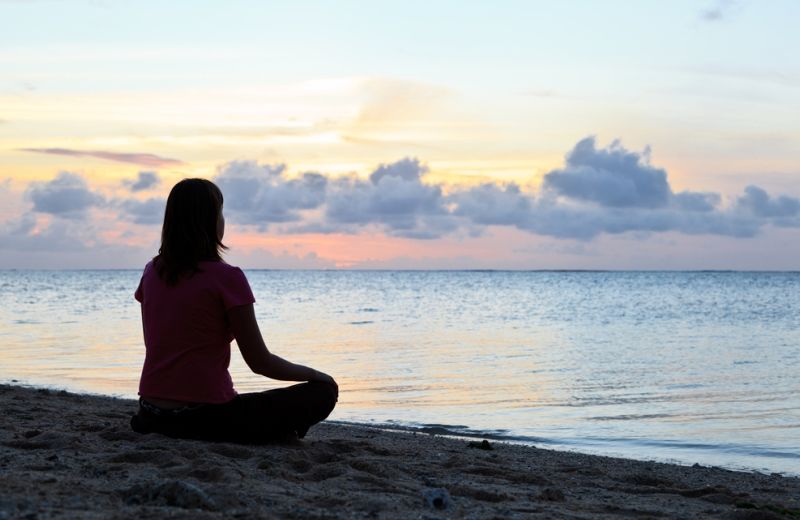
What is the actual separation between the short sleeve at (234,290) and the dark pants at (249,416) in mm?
788

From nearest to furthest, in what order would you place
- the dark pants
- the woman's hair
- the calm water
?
1. the woman's hair
2. the dark pants
3. the calm water

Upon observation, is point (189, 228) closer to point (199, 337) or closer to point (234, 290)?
point (234, 290)

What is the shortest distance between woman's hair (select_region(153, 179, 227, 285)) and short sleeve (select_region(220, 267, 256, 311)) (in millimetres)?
179

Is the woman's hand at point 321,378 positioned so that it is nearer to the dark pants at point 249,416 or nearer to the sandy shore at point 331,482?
the dark pants at point 249,416

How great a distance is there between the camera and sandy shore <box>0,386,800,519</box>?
427 centimetres

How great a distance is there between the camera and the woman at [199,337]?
18.7 ft

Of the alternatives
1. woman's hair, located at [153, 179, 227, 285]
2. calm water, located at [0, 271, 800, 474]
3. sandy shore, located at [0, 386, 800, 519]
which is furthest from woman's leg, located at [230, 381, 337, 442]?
calm water, located at [0, 271, 800, 474]

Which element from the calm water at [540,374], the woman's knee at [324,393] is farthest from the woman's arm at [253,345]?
the calm water at [540,374]

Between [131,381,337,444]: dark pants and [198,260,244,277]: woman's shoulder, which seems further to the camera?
[131,381,337,444]: dark pants

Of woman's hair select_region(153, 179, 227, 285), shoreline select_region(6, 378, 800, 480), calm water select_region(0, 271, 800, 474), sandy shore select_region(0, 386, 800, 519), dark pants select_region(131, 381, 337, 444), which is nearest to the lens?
sandy shore select_region(0, 386, 800, 519)

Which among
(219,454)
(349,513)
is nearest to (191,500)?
(349,513)

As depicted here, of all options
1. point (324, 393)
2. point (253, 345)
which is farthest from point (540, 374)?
point (253, 345)

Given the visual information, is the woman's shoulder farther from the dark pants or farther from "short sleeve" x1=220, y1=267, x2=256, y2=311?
Result: the dark pants

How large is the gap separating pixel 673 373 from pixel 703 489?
9.52m
